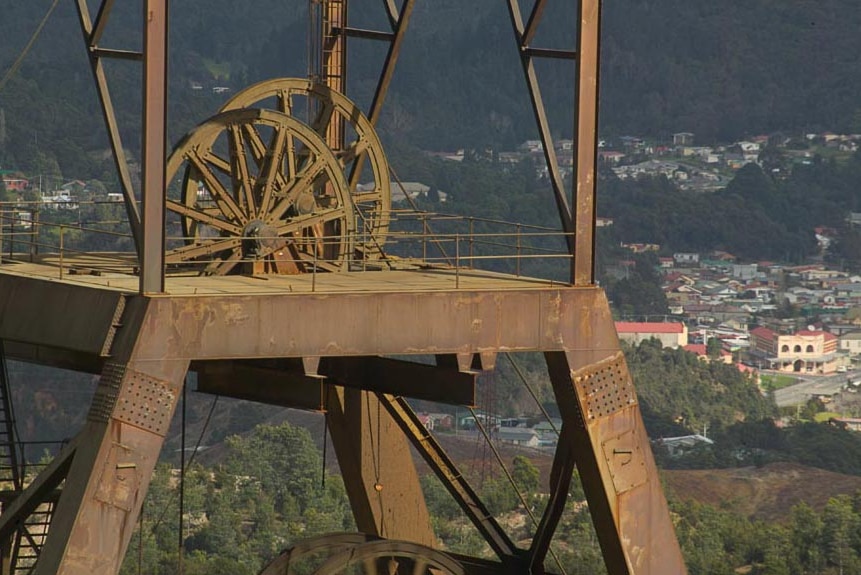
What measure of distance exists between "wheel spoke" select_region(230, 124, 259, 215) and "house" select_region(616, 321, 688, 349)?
15883 centimetres

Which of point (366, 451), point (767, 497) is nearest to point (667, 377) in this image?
point (767, 497)

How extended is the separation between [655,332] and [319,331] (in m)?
166

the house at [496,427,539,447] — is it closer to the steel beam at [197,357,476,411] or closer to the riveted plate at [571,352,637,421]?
the steel beam at [197,357,476,411]

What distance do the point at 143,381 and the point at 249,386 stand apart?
12.8 feet

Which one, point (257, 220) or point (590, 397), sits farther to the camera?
point (257, 220)

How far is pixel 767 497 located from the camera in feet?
455

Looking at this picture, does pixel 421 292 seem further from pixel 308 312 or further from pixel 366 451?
pixel 366 451

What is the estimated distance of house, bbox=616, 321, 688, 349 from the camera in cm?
18562

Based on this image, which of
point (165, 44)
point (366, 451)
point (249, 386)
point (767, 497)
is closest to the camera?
point (165, 44)

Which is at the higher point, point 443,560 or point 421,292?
point 421,292

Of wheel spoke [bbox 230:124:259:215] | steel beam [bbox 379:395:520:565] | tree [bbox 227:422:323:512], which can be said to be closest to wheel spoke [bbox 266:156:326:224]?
wheel spoke [bbox 230:124:259:215]

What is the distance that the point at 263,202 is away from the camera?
25.0 metres

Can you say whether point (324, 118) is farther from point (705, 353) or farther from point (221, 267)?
point (705, 353)

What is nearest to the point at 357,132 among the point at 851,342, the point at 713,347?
the point at 713,347
